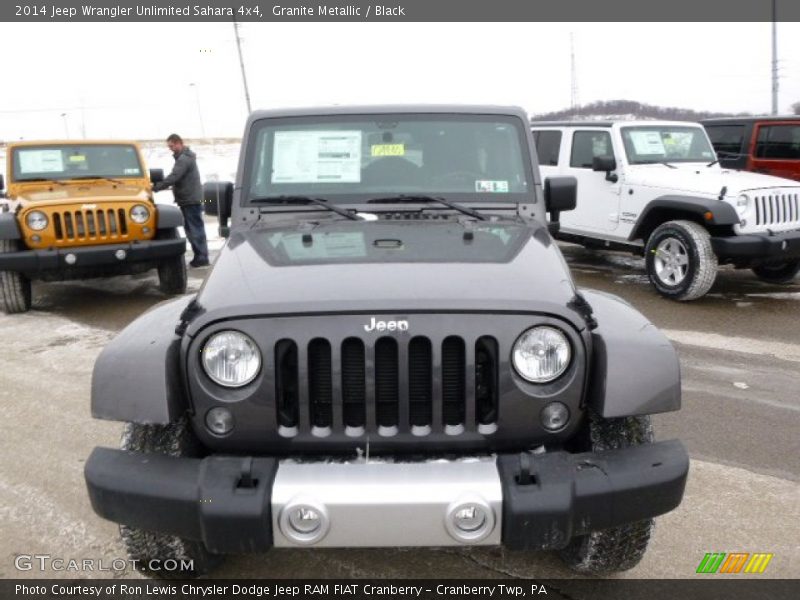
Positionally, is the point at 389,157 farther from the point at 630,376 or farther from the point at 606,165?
the point at 606,165

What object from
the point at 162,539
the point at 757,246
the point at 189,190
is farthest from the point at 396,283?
the point at 189,190

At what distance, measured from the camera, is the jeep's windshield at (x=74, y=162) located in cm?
787

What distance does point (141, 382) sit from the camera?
2.16 m

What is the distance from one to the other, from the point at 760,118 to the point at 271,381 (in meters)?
9.86

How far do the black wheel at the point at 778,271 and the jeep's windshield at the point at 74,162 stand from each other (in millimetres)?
7477

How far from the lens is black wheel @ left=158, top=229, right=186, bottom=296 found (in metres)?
7.66

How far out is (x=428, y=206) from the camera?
127 inches

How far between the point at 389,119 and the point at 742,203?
183 inches

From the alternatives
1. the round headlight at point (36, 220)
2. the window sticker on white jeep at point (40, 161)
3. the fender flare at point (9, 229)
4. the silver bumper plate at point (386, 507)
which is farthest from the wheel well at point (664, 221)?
the window sticker on white jeep at point (40, 161)

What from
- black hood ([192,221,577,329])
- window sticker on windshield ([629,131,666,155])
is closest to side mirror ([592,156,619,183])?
window sticker on windshield ([629,131,666,155])

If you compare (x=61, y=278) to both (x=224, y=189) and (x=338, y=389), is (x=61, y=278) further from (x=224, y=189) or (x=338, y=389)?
(x=338, y=389)

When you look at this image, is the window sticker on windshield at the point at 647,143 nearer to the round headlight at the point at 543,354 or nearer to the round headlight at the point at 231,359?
the round headlight at the point at 543,354

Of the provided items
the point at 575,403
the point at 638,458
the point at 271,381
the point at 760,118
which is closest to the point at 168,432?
the point at 271,381

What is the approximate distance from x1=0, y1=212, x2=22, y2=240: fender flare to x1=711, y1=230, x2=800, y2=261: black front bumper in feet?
22.4
